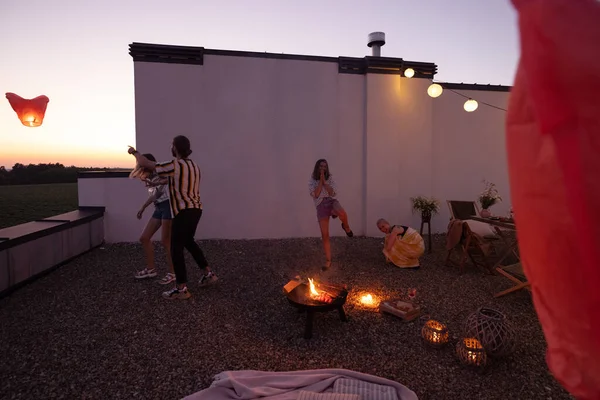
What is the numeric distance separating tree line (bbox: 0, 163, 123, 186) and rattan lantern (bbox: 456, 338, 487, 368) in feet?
35.9

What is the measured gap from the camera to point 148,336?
11.5 feet

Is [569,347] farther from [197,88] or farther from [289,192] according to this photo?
[197,88]

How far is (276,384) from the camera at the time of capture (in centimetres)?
265

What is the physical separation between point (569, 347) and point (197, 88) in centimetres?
772

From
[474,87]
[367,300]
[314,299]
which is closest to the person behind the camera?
[314,299]

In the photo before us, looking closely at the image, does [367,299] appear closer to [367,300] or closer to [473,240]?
[367,300]

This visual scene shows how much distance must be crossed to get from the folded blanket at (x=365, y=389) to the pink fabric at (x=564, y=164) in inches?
83.8

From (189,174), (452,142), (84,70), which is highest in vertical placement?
(84,70)

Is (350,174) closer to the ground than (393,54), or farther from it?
closer to the ground

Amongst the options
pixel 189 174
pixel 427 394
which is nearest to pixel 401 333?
pixel 427 394

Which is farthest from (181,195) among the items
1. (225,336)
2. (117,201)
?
(117,201)

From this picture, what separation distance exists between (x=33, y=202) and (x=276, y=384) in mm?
10722

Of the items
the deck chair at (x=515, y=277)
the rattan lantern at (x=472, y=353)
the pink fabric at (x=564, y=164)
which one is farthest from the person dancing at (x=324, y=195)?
the pink fabric at (x=564, y=164)

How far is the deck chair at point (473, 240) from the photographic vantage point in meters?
5.57
